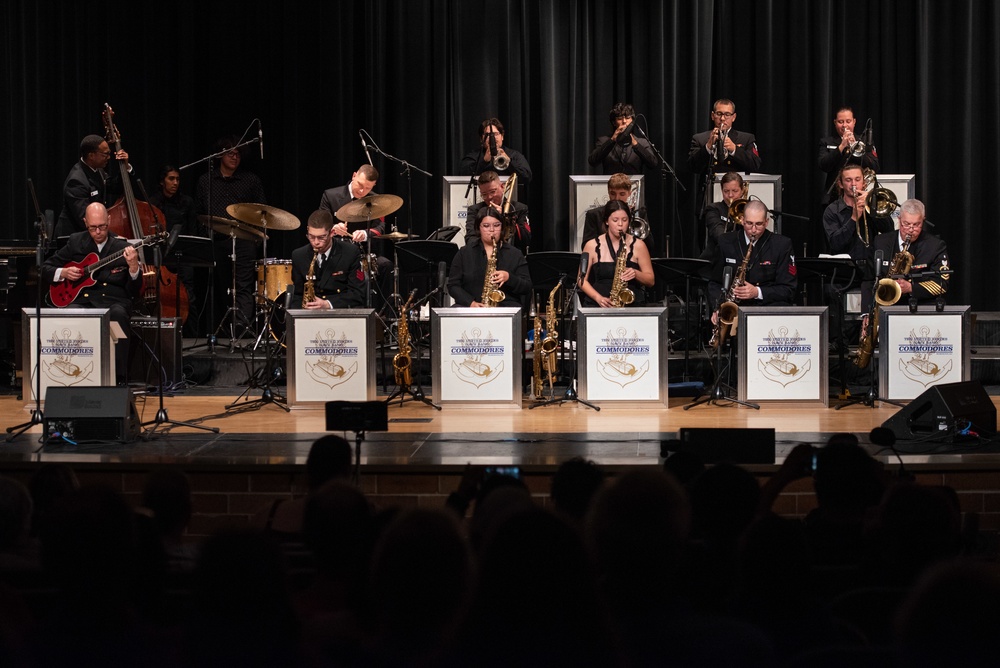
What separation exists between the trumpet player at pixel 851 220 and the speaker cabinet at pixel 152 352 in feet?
19.2

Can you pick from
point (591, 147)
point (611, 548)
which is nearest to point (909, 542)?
point (611, 548)

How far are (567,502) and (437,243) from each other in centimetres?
545

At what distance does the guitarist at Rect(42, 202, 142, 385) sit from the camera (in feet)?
30.5

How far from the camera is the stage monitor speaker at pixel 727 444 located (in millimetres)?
5262

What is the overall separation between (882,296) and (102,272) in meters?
6.12

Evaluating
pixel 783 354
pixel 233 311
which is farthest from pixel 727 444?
pixel 233 311

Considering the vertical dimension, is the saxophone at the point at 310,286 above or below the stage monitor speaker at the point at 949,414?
above

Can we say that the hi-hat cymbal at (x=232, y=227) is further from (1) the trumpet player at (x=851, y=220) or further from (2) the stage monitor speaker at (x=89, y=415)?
(1) the trumpet player at (x=851, y=220)

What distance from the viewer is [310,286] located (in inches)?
359

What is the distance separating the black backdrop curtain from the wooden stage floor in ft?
13.0

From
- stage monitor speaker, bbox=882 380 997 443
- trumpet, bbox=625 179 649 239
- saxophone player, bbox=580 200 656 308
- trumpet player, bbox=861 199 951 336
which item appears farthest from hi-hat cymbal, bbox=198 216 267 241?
stage monitor speaker, bbox=882 380 997 443

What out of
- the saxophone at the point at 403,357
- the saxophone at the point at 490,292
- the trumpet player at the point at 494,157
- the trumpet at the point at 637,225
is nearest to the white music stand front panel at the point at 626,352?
the saxophone at the point at 490,292

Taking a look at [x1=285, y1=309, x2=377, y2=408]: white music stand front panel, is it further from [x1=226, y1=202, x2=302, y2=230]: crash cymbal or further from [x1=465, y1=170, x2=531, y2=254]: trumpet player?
[x1=226, y1=202, x2=302, y2=230]: crash cymbal

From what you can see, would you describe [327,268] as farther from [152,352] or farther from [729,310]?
[729,310]
